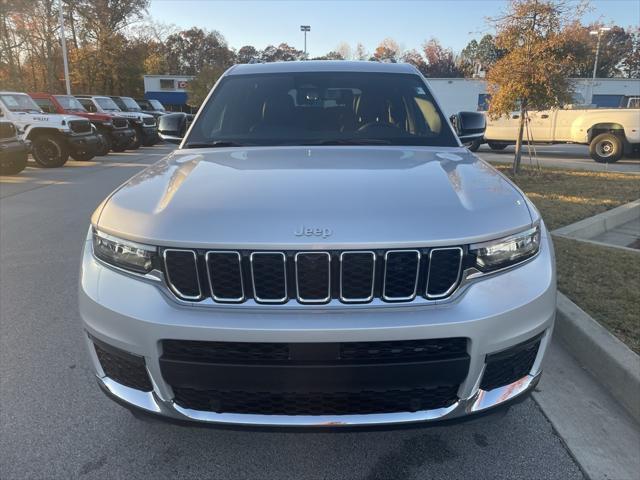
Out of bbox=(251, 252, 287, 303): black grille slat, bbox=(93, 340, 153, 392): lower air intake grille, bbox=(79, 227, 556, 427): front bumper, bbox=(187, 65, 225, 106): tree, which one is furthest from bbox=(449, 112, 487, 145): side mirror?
bbox=(187, 65, 225, 106): tree

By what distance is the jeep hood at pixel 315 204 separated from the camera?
178 centimetres

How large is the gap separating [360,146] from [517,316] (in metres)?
1.48

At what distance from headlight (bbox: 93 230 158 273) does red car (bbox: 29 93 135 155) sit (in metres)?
14.6

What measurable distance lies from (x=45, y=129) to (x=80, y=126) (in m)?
1.02

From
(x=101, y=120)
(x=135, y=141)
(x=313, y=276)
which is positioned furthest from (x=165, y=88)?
(x=313, y=276)

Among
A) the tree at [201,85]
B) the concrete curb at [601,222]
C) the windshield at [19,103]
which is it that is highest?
the tree at [201,85]

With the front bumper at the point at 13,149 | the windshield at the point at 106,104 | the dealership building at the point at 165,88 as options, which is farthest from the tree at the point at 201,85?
the front bumper at the point at 13,149

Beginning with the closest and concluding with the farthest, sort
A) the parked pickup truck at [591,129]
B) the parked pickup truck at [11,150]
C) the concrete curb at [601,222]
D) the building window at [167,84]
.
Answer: the concrete curb at [601,222] → the parked pickup truck at [11,150] → the parked pickup truck at [591,129] → the building window at [167,84]

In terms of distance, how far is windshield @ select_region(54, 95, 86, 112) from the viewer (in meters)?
15.6

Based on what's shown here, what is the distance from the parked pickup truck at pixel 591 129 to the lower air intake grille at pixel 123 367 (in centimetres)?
1494

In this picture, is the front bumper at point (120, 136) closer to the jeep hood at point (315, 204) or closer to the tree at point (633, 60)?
the jeep hood at point (315, 204)

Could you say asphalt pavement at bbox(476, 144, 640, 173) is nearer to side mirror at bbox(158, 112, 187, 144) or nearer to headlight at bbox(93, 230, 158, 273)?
side mirror at bbox(158, 112, 187, 144)

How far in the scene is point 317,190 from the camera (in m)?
Answer: 2.05

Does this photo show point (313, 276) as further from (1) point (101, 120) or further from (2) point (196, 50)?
(2) point (196, 50)
